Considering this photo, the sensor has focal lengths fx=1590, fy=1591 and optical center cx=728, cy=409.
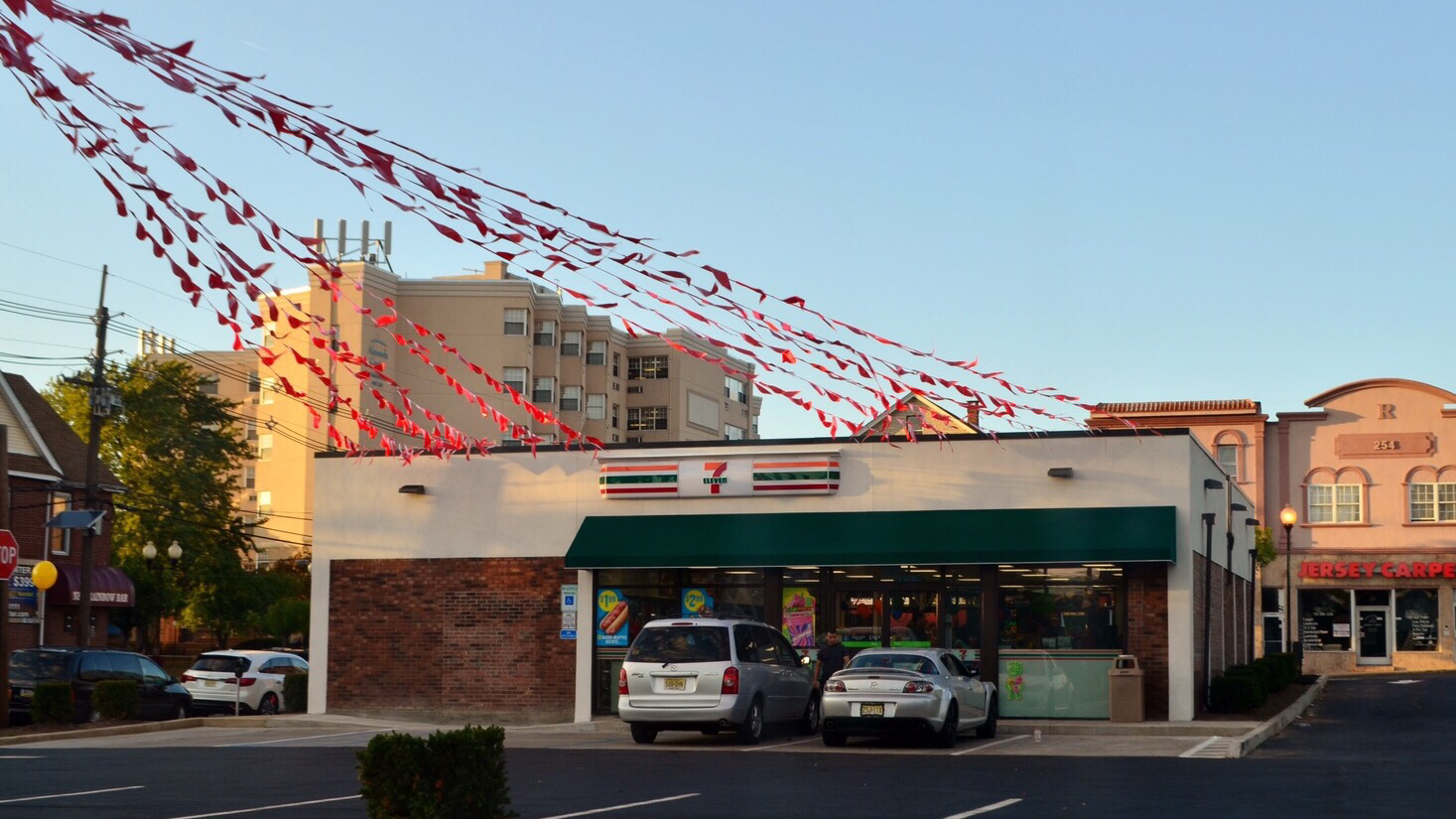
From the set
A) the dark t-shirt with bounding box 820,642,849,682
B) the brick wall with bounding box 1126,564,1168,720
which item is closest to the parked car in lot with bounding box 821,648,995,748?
the dark t-shirt with bounding box 820,642,849,682

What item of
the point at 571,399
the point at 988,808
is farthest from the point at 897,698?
the point at 571,399

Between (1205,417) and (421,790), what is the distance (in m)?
56.2

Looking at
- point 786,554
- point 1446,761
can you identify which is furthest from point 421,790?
point 786,554

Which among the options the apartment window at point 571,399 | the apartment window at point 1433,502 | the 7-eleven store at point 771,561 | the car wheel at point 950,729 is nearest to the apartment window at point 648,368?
the apartment window at point 571,399

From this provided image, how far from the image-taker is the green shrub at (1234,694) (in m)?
26.4

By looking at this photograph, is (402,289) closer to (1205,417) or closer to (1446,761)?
(1205,417)

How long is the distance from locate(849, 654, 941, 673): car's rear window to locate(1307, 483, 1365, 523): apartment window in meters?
43.1

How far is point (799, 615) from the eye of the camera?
92.2ft

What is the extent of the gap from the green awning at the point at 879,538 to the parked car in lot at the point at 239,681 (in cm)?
1024

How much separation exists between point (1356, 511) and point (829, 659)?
40862 mm

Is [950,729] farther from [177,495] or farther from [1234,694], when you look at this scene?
[177,495]

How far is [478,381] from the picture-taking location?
7850 centimetres

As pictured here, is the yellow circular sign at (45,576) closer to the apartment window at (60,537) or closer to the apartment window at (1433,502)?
the apartment window at (60,537)

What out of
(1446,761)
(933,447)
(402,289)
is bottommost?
(1446,761)
